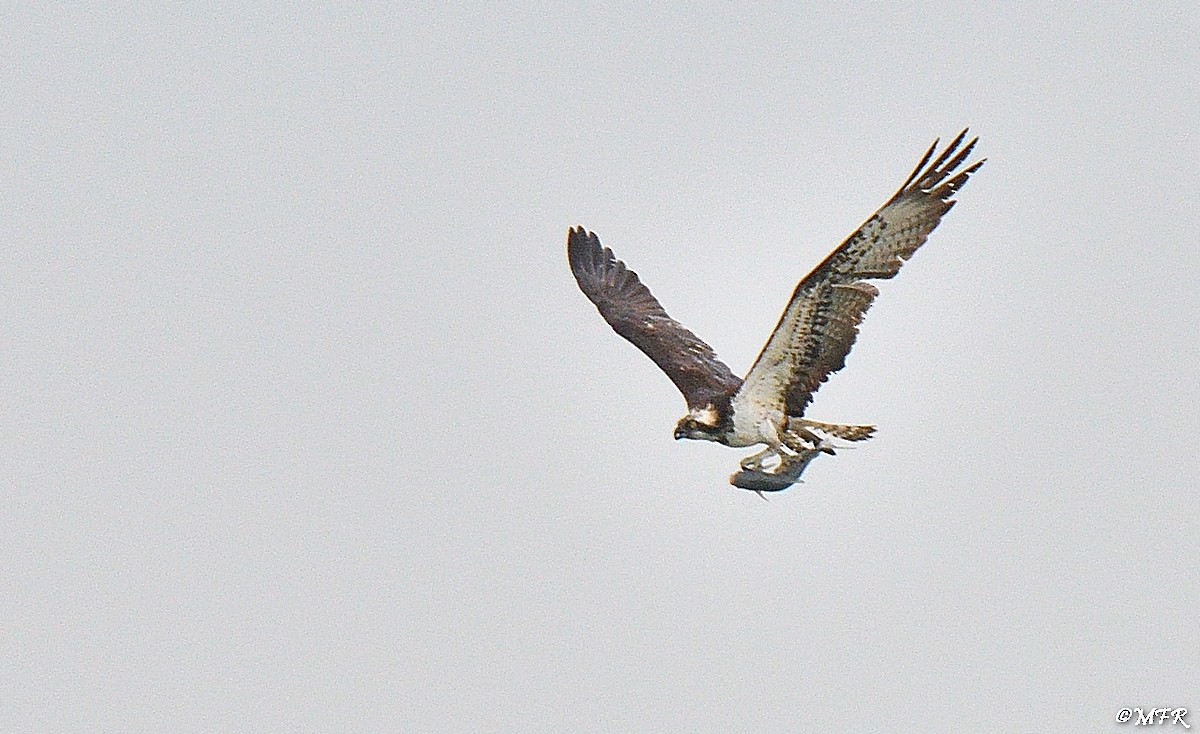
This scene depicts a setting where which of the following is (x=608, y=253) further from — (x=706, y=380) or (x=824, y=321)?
(x=824, y=321)

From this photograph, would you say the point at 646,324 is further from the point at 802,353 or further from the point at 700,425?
the point at 802,353

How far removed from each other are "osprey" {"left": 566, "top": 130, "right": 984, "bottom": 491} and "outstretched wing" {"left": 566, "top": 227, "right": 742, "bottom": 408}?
24 millimetres

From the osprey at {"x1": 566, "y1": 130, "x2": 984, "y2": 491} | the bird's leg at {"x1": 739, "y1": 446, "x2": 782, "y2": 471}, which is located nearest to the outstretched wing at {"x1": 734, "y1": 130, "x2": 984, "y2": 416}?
the osprey at {"x1": 566, "y1": 130, "x2": 984, "y2": 491}

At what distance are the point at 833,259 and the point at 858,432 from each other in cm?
197

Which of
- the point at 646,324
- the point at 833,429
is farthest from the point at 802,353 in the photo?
the point at 646,324

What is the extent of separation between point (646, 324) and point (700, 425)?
3.68m

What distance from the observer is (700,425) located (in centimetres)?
1869

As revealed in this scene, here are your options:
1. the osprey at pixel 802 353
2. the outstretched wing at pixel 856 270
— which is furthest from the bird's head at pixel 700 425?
the outstretched wing at pixel 856 270

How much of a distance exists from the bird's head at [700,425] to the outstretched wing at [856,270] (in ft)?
4.12

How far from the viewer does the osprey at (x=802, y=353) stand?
1658cm

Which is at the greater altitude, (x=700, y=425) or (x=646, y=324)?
(x=646, y=324)

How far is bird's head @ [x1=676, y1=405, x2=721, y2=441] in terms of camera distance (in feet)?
61.0

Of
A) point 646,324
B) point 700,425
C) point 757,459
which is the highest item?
point 646,324

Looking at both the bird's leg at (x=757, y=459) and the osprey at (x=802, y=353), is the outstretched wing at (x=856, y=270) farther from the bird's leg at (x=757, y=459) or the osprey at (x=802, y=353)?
the bird's leg at (x=757, y=459)
